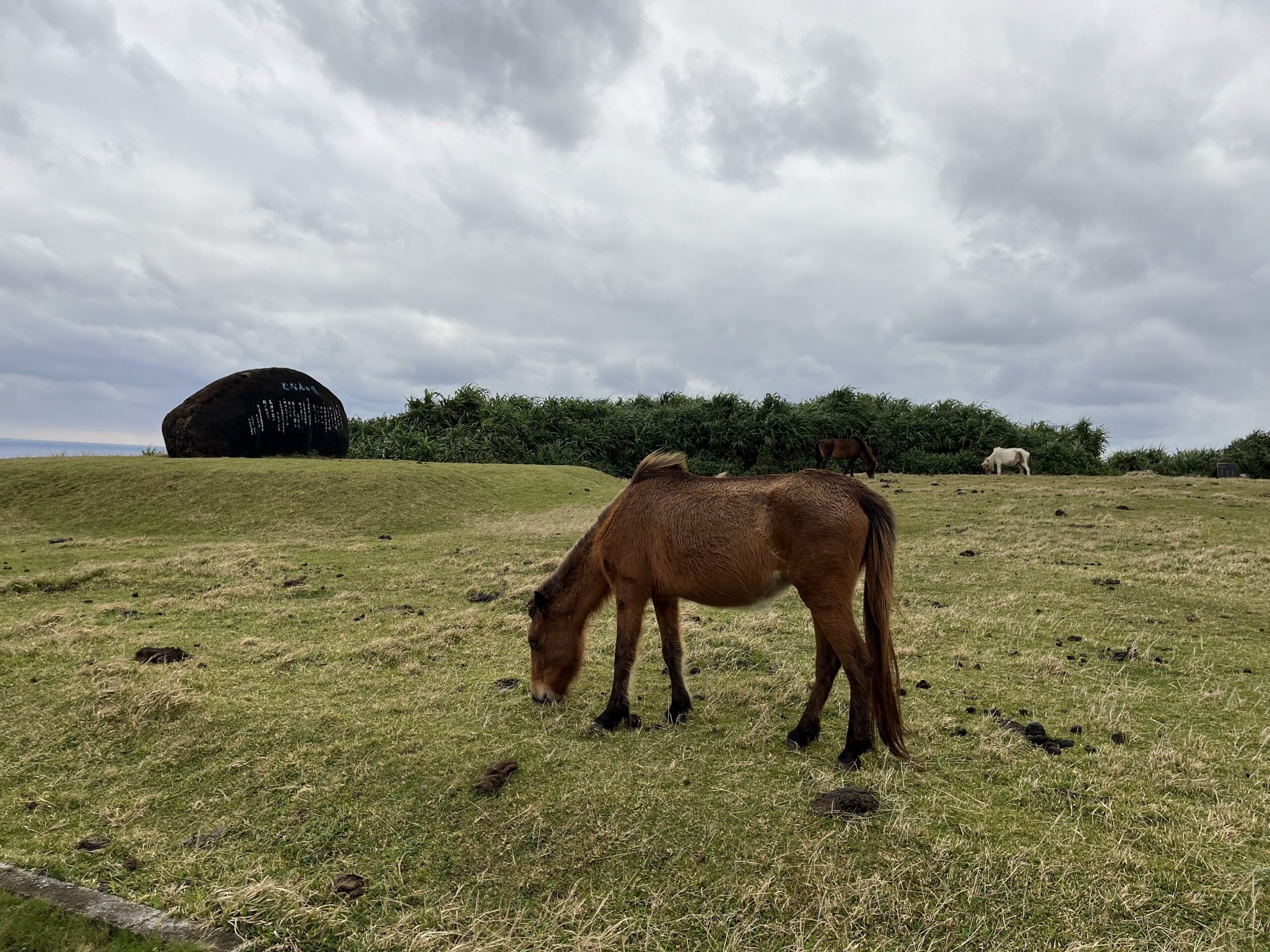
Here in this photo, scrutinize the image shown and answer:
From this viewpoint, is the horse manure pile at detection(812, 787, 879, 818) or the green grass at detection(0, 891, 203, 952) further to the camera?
the horse manure pile at detection(812, 787, 879, 818)

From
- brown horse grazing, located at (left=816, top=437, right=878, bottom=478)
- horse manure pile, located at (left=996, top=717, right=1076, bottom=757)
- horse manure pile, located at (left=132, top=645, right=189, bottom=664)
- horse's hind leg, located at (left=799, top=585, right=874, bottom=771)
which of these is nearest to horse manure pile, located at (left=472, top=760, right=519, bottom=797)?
horse's hind leg, located at (left=799, top=585, right=874, bottom=771)

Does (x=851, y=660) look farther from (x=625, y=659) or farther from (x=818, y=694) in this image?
(x=625, y=659)

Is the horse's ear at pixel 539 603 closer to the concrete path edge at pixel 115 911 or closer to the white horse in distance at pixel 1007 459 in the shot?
the concrete path edge at pixel 115 911

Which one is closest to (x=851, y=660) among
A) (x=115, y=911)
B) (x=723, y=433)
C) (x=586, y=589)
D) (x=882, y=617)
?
(x=882, y=617)

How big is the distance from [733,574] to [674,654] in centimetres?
101

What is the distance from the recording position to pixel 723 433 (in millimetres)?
34688

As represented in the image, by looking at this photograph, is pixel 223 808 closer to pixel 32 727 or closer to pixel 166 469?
pixel 32 727

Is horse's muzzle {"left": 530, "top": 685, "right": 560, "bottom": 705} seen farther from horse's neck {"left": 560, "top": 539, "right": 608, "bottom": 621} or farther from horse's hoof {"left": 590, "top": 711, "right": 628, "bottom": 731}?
horse's neck {"left": 560, "top": 539, "right": 608, "bottom": 621}

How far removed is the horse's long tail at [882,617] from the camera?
4.60 meters

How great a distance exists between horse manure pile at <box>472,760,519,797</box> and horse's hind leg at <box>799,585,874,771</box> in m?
2.18

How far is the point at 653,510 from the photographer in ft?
17.8

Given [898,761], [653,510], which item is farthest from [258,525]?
[898,761]

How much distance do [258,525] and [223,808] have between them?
45.1 feet

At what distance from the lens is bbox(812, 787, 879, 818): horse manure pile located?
397 cm
